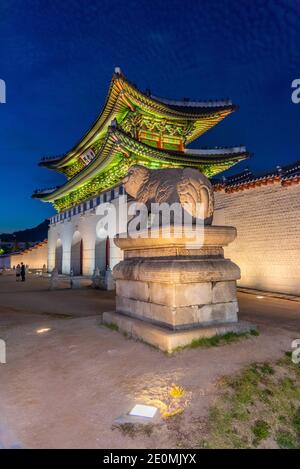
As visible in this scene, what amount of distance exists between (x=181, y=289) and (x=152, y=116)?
16201 mm

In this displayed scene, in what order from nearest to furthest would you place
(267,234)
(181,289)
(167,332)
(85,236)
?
(167,332) → (181,289) → (267,234) → (85,236)

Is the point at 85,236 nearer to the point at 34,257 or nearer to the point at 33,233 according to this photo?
the point at 34,257

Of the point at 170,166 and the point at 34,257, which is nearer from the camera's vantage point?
the point at 170,166

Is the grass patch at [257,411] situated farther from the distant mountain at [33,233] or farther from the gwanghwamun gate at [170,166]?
the distant mountain at [33,233]

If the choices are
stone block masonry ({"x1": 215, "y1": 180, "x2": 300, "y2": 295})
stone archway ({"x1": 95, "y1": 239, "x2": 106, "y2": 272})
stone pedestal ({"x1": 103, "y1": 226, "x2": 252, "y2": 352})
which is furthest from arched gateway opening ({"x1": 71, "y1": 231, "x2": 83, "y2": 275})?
stone pedestal ({"x1": 103, "y1": 226, "x2": 252, "y2": 352})

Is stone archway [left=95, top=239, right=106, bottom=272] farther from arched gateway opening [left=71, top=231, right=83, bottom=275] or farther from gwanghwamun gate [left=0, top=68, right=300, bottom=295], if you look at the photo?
arched gateway opening [left=71, top=231, right=83, bottom=275]

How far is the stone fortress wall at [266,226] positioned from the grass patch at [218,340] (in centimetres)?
877

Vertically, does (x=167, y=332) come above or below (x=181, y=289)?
below

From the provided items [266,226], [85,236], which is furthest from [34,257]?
[266,226]

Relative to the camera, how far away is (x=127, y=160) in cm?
1706

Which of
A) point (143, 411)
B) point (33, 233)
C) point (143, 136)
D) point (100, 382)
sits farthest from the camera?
point (33, 233)

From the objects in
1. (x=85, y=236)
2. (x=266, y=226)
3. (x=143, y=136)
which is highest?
(x=143, y=136)

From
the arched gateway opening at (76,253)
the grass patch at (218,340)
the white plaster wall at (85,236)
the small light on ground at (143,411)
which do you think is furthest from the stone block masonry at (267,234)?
the arched gateway opening at (76,253)

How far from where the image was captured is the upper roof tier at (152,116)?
1638cm
